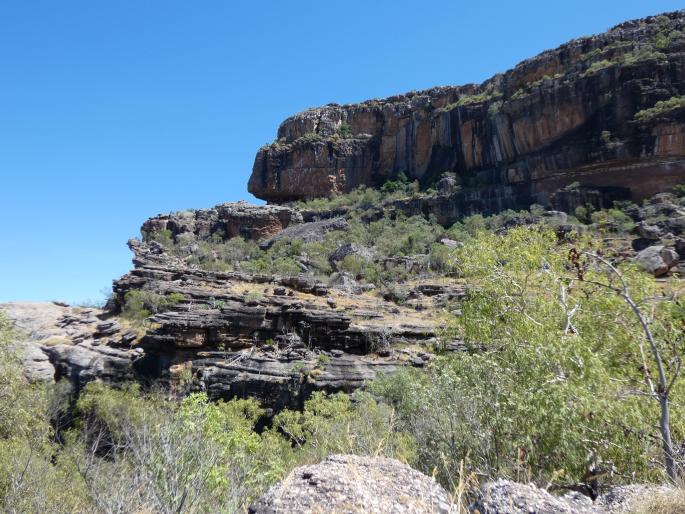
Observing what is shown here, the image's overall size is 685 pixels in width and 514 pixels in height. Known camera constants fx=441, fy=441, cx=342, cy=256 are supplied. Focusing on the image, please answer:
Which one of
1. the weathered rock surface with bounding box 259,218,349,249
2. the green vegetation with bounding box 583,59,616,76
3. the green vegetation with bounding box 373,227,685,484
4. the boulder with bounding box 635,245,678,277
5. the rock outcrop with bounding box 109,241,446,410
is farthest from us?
the weathered rock surface with bounding box 259,218,349,249

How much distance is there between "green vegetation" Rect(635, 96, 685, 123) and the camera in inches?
1626

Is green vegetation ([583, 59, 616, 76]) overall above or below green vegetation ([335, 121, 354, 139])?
below

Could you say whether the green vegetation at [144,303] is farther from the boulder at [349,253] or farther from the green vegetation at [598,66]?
the green vegetation at [598,66]

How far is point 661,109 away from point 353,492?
168 ft

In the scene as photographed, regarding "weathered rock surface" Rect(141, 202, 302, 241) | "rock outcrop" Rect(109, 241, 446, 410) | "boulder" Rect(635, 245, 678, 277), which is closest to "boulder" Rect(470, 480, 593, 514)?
"rock outcrop" Rect(109, 241, 446, 410)

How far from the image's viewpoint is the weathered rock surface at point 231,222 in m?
58.3

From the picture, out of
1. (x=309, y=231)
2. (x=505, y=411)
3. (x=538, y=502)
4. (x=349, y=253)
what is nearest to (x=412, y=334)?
(x=505, y=411)

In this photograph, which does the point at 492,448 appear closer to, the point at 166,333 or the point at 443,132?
the point at 166,333

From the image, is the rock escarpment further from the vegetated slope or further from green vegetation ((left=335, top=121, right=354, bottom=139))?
the vegetated slope

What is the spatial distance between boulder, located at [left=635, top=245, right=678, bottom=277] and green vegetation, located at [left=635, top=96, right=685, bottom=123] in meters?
20.5

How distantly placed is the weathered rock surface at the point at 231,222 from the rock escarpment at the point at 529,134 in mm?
11471

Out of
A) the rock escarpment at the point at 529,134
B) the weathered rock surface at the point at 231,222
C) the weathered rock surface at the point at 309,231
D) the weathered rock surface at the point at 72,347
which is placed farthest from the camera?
the weathered rock surface at the point at 231,222

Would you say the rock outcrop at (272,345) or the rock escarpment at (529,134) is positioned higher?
the rock escarpment at (529,134)

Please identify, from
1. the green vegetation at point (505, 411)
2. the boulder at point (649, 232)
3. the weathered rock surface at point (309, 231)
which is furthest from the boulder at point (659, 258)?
the weathered rock surface at point (309, 231)
